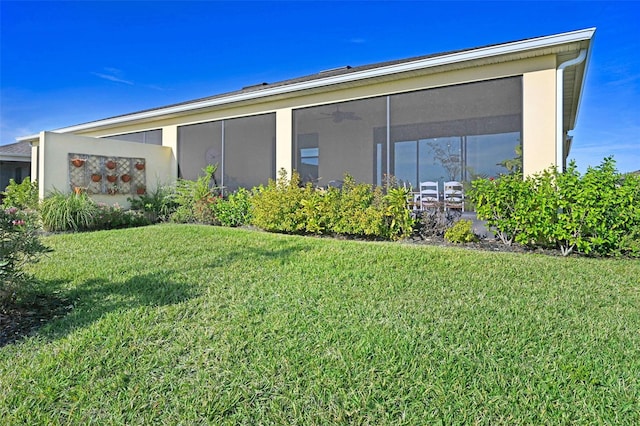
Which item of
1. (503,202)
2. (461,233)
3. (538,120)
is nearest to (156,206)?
(461,233)

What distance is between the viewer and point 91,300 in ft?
12.2

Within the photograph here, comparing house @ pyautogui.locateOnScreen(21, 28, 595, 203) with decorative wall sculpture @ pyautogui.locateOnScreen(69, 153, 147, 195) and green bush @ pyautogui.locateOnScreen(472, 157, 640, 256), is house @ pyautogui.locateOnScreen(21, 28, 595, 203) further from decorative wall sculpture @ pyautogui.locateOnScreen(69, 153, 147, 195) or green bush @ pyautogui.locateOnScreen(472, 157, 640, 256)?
green bush @ pyautogui.locateOnScreen(472, 157, 640, 256)

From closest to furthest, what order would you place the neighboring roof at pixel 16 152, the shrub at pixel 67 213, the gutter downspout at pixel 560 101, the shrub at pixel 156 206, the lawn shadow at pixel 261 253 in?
the lawn shadow at pixel 261 253
the gutter downspout at pixel 560 101
the shrub at pixel 67 213
the shrub at pixel 156 206
the neighboring roof at pixel 16 152

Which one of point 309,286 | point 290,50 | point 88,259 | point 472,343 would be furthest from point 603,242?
point 290,50

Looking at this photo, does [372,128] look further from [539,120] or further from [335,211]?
[539,120]

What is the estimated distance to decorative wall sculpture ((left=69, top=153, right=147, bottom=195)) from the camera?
10.1 m

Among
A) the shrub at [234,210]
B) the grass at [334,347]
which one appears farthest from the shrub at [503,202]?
the shrub at [234,210]

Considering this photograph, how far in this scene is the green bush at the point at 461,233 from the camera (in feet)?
21.1

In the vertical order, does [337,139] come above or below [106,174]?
above

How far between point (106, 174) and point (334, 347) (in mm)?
10200

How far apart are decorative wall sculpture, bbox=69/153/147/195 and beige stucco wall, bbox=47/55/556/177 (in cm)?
192

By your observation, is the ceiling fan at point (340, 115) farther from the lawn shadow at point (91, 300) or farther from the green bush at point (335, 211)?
the lawn shadow at point (91, 300)

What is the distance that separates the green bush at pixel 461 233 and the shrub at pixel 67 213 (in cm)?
783

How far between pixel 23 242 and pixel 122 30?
10727mm
